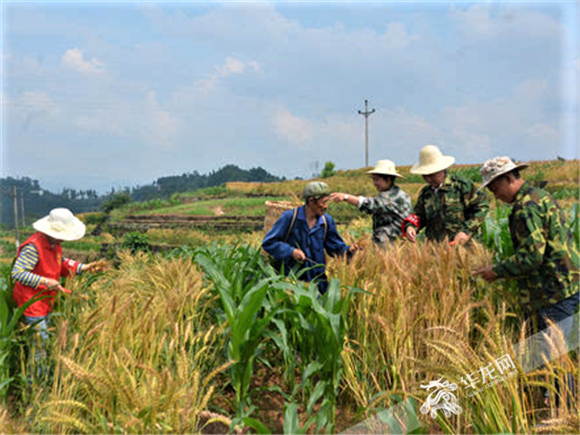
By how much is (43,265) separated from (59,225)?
32 cm

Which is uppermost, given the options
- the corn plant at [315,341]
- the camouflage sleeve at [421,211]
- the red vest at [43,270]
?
the camouflage sleeve at [421,211]

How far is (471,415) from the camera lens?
2305 mm

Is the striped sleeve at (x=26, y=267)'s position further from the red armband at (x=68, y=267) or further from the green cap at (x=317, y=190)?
the green cap at (x=317, y=190)

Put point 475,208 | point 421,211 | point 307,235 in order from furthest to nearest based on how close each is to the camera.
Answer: point 421,211 < point 475,208 < point 307,235

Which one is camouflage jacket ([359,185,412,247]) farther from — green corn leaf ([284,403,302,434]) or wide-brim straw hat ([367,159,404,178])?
green corn leaf ([284,403,302,434])

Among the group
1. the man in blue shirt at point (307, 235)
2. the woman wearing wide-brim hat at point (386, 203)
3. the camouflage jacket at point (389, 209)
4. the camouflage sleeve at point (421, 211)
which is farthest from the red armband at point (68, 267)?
the camouflage sleeve at point (421, 211)

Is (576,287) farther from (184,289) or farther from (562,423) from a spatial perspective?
(184,289)

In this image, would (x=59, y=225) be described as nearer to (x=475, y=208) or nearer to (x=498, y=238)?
(x=498, y=238)

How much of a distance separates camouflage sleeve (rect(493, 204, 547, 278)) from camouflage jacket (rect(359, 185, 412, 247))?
1.76 meters

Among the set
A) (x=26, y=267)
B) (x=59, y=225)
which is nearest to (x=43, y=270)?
(x=26, y=267)

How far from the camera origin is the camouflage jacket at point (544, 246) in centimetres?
284

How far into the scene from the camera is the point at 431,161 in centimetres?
464

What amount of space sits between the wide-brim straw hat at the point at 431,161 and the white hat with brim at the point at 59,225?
→ 10.1ft

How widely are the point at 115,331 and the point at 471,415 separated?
1950 millimetres
